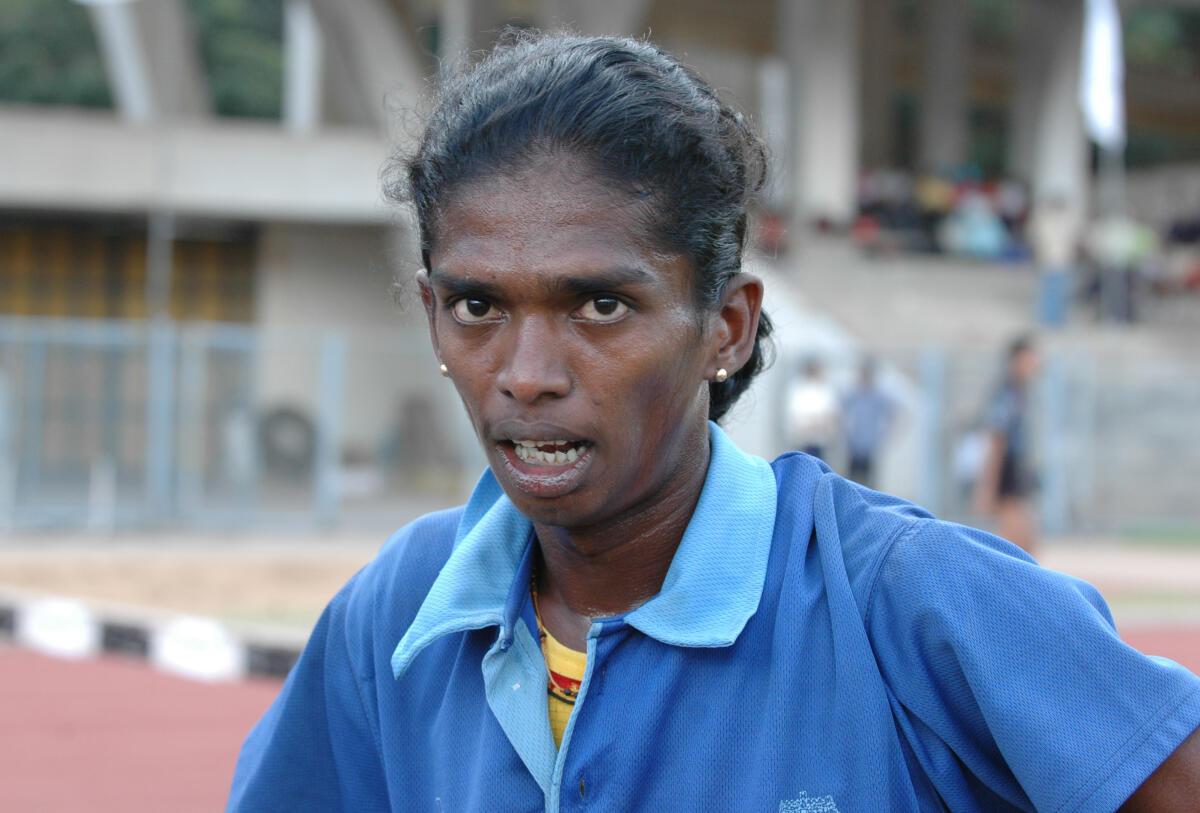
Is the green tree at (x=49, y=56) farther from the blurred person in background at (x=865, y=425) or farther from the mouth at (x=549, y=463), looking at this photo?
the mouth at (x=549, y=463)

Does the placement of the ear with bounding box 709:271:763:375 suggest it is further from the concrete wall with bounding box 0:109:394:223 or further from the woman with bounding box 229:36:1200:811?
the concrete wall with bounding box 0:109:394:223

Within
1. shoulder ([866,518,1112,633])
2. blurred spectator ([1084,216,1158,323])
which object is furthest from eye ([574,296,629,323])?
blurred spectator ([1084,216,1158,323])

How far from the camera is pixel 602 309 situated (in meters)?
1.74

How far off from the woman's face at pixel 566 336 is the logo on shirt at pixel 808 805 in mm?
405

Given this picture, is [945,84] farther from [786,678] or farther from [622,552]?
[786,678]

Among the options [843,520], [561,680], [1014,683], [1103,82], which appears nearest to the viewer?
[1014,683]

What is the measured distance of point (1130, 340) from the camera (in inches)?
764

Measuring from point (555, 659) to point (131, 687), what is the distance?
6.06 metres

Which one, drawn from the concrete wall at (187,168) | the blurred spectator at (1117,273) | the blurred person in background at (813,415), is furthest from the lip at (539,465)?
the blurred spectator at (1117,273)

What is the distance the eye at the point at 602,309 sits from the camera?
1.73 meters

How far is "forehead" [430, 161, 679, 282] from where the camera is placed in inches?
67.7

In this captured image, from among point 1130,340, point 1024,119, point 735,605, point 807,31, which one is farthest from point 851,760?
point 1024,119

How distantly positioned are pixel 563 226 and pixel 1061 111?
24202mm

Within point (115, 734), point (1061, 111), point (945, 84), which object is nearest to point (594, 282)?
point (115, 734)
